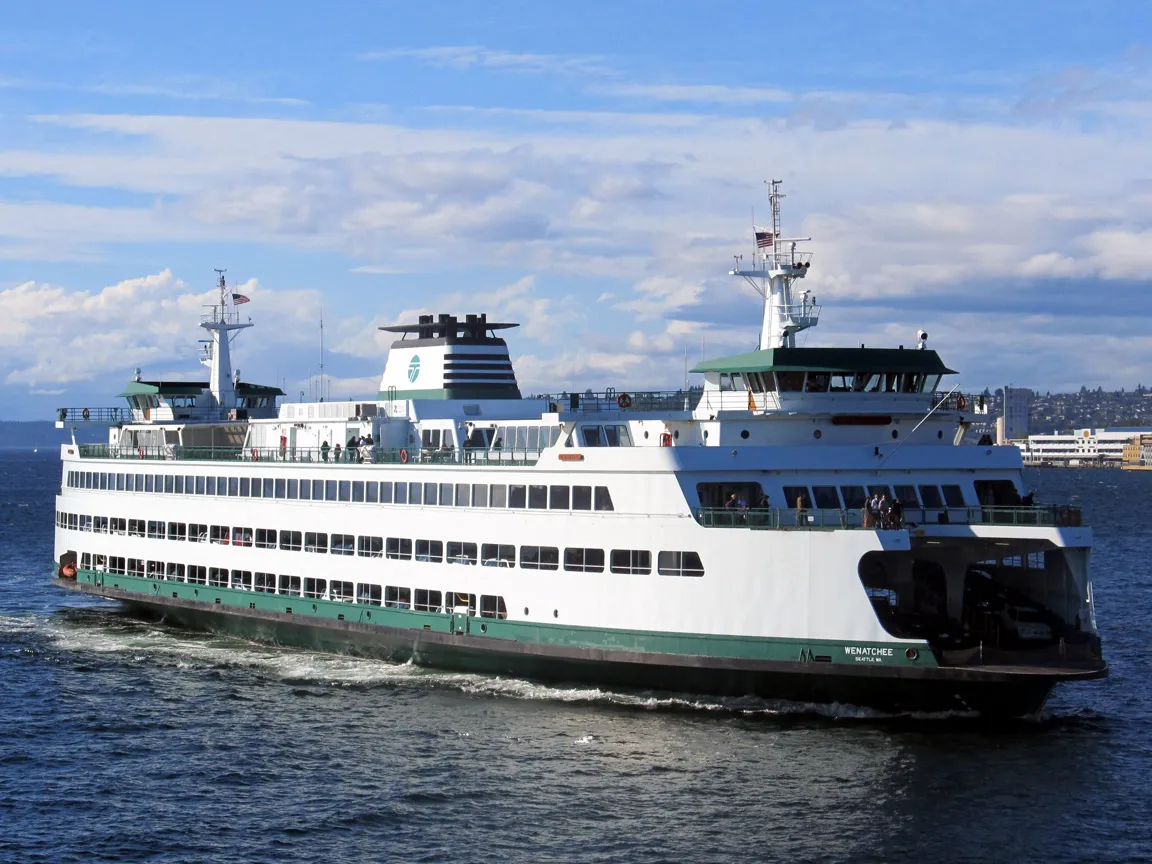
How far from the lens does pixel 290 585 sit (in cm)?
4050

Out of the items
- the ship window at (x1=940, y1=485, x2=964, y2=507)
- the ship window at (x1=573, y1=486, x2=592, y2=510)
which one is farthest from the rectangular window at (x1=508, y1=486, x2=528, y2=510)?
the ship window at (x1=940, y1=485, x2=964, y2=507)

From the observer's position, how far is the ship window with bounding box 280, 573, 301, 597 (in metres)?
40.2

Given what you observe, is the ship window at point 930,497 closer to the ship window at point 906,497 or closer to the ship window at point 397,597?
the ship window at point 906,497

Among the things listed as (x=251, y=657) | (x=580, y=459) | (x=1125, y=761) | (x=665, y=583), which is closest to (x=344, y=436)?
(x=251, y=657)

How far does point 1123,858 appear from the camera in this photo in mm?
23047

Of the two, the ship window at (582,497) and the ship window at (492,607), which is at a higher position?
the ship window at (582,497)

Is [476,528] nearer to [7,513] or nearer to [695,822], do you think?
[695,822]

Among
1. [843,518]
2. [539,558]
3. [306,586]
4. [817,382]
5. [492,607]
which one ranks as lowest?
[492,607]

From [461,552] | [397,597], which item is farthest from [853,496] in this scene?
[397,597]

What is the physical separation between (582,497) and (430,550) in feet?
18.3

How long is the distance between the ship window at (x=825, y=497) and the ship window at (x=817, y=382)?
282 centimetres

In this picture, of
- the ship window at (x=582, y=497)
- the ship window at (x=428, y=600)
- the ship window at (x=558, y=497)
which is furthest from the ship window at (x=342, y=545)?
the ship window at (x=582, y=497)

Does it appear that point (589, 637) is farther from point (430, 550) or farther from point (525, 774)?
point (430, 550)

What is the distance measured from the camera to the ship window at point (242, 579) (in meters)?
42.0
